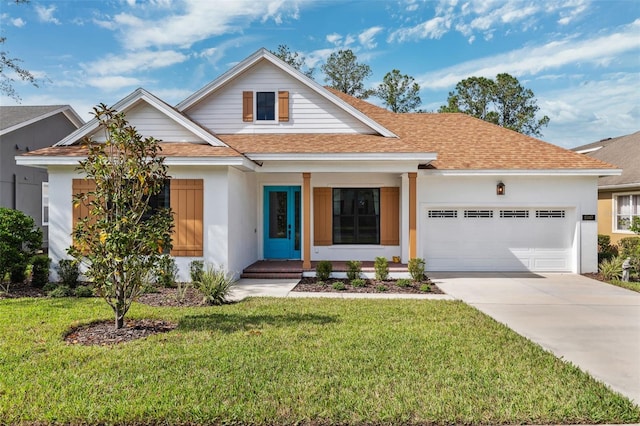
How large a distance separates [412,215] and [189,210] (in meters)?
6.06

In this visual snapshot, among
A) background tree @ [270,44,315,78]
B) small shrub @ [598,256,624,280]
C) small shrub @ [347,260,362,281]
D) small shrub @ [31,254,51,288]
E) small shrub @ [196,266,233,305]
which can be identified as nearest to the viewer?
small shrub @ [196,266,233,305]

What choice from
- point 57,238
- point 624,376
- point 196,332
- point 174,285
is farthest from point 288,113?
point 624,376

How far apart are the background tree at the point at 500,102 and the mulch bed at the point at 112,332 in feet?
84.9

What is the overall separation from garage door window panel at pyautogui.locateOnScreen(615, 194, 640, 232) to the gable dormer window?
12980 mm

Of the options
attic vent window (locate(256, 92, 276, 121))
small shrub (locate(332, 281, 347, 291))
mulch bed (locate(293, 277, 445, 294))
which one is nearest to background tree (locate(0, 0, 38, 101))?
attic vent window (locate(256, 92, 276, 121))

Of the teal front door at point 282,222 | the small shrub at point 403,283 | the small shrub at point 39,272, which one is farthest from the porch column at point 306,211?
the small shrub at point 39,272

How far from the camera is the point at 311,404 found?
12.3 feet

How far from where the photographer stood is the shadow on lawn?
6.27m

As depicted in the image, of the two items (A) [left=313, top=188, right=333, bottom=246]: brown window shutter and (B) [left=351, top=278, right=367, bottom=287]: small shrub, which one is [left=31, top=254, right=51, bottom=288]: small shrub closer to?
(A) [left=313, top=188, right=333, bottom=246]: brown window shutter

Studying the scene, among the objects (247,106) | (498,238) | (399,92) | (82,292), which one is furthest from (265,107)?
(399,92)

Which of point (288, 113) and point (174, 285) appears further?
point (288, 113)

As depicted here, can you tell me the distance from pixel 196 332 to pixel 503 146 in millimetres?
11666

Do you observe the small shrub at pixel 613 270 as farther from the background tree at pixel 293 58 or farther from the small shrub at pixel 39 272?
the background tree at pixel 293 58

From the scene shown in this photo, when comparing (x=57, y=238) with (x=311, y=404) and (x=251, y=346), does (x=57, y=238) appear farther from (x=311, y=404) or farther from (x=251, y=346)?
(x=311, y=404)
